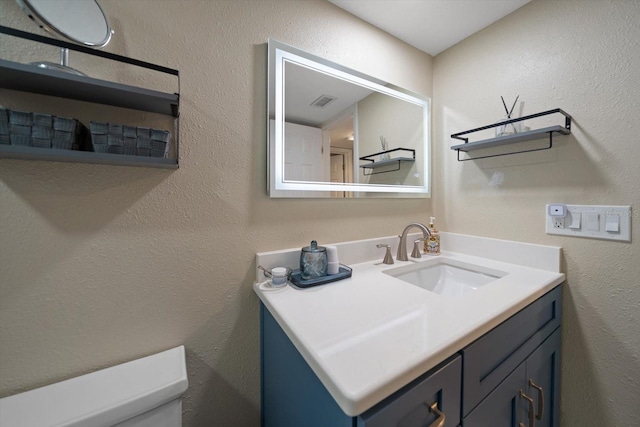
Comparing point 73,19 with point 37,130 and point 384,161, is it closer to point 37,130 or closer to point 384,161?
point 37,130

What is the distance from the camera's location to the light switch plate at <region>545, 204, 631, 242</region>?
89 centimetres

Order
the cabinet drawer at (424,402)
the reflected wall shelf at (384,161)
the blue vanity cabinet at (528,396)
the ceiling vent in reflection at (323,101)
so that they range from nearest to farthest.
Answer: the cabinet drawer at (424,402) < the blue vanity cabinet at (528,396) < the ceiling vent in reflection at (323,101) < the reflected wall shelf at (384,161)

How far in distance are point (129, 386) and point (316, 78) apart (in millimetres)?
1283

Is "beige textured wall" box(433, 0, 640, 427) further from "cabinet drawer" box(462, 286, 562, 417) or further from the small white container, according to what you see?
the small white container

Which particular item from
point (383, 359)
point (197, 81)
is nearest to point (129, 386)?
point (383, 359)

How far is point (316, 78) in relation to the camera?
1.08 meters

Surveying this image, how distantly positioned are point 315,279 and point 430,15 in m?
1.41

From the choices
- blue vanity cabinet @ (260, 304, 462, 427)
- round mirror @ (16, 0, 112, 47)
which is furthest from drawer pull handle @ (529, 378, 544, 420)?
round mirror @ (16, 0, 112, 47)

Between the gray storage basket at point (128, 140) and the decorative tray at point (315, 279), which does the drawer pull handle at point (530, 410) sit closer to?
the decorative tray at point (315, 279)

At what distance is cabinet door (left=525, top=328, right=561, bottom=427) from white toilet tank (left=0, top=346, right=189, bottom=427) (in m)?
1.18

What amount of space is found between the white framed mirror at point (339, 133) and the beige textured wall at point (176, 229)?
0.07 metres

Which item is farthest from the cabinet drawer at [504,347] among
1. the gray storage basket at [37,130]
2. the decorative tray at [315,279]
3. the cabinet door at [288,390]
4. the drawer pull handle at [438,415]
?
the gray storage basket at [37,130]

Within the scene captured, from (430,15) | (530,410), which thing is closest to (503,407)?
(530,410)

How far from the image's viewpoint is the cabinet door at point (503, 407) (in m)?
0.65
